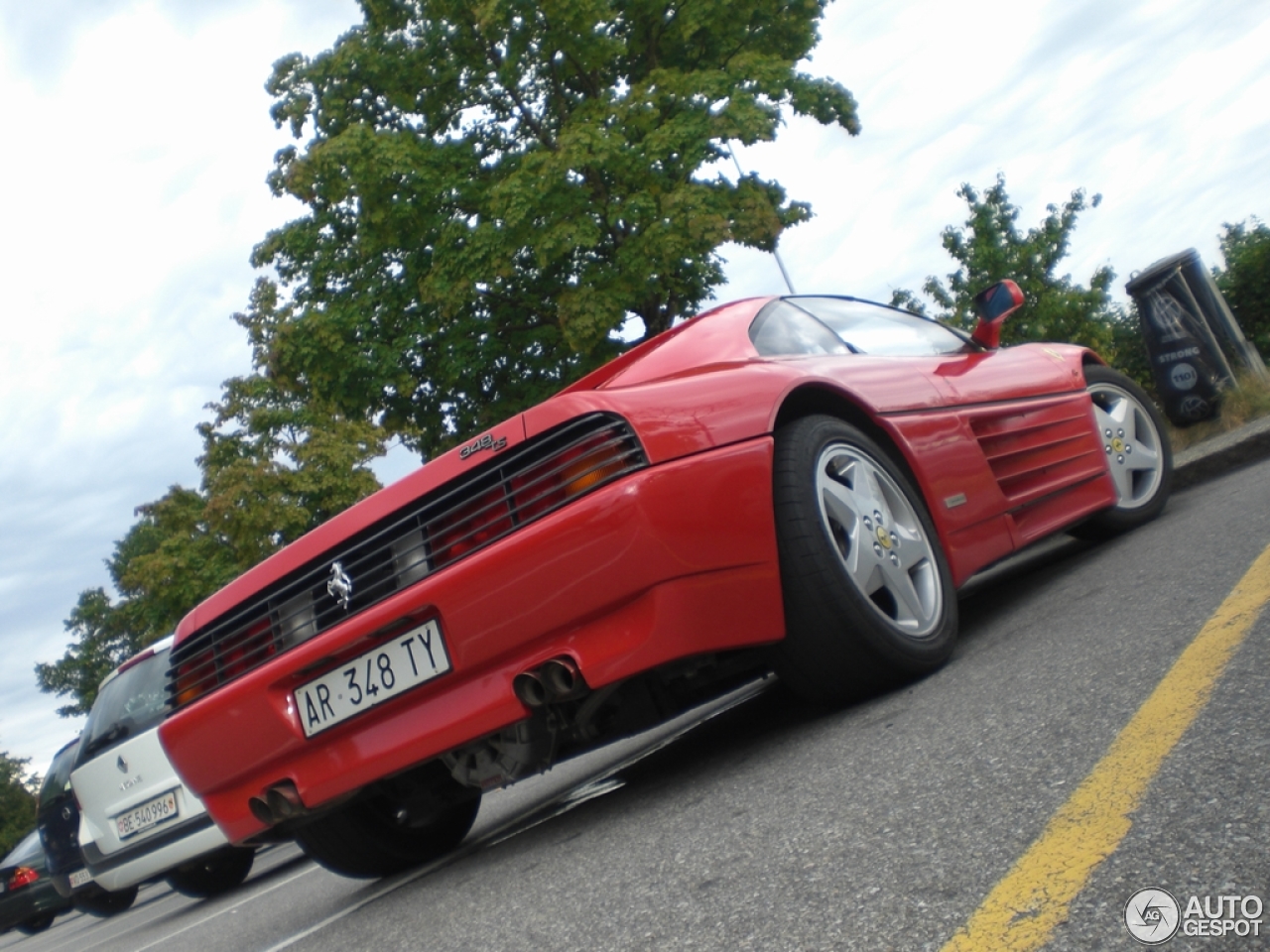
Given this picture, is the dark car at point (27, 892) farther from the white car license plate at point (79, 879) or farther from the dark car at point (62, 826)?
the dark car at point (62, 826)

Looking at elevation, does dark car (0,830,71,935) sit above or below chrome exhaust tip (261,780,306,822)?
below

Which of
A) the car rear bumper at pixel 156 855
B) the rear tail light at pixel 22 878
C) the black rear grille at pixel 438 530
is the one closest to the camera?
the black rear grille at pixel 438 530

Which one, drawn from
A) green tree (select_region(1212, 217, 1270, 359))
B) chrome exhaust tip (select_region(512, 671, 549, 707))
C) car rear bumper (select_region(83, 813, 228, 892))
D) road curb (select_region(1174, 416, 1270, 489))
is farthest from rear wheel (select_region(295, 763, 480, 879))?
green tree (select_region(1212, 217, 1270, 359))

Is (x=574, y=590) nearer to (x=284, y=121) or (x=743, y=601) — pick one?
(x=743, y=601)

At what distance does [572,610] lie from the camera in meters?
3.21

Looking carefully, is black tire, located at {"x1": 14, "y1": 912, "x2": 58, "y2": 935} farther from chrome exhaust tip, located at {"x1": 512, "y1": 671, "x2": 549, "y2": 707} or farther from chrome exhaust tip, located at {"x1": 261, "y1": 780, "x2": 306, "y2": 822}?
chrome exhaust tip, located at {"x1": 512, "y1": 671, "x2": 549, "y2": 707}

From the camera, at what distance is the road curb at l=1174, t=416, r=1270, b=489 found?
718cm

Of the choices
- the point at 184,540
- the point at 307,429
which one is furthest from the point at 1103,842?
the point at 184,540

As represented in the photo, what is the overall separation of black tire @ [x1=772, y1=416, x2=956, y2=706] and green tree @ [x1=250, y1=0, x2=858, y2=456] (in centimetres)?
1218

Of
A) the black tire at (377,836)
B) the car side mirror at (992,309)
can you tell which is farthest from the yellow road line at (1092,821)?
the car side mirror at (992,309)

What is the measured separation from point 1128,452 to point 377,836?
3728 millimetres

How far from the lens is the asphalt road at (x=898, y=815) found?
6.45ft

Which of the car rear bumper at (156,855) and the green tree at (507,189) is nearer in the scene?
the car rear bumper at (156,855)

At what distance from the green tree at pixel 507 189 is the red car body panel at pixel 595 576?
11991 mm
